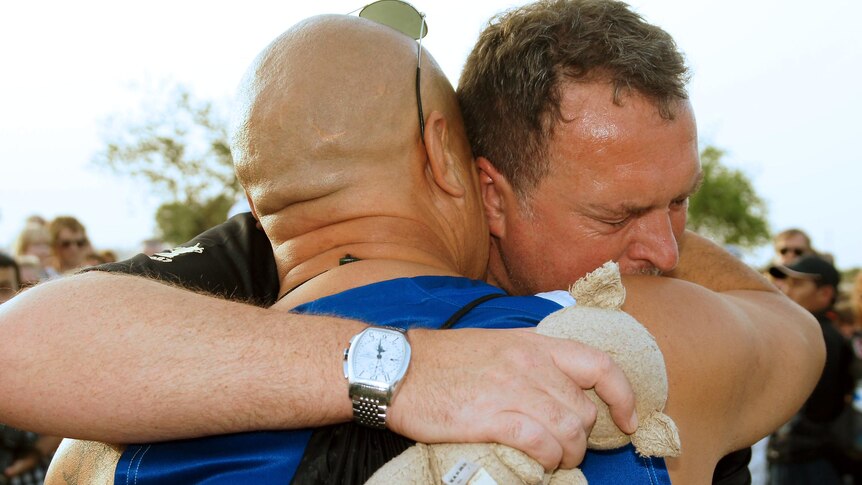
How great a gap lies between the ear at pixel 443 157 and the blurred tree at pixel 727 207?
202ft

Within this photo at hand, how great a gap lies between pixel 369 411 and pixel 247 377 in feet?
0.81

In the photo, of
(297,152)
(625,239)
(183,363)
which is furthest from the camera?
(625,239)

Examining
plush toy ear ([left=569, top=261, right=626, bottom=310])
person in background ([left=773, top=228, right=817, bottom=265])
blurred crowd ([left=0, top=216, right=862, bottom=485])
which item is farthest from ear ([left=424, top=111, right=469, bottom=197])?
person in background ([left=773, top=228, right=817, bottom=265])

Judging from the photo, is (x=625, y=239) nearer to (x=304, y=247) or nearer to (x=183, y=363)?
(x=304, y=247)

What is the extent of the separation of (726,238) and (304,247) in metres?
65.9

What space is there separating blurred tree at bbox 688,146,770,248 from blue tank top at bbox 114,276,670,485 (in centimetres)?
A: 6190

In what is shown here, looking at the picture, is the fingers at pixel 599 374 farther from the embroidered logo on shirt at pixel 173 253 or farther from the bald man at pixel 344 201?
the embroidered logo on shirt at pixel 173 253

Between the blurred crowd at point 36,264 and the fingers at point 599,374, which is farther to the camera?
the blurred crowd at point 36,264

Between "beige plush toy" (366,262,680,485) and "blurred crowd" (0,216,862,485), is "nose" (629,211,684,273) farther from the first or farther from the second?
"blurred crowd" (0,216,862,485)

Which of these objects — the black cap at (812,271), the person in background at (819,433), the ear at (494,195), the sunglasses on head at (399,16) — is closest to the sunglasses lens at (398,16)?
the sunglasses on head at (399,16)

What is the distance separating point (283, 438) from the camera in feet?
5.49

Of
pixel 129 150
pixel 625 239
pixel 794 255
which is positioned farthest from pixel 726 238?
pixel 625 239

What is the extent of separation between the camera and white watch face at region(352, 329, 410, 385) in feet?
4.82

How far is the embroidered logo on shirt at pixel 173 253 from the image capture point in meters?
2.21
